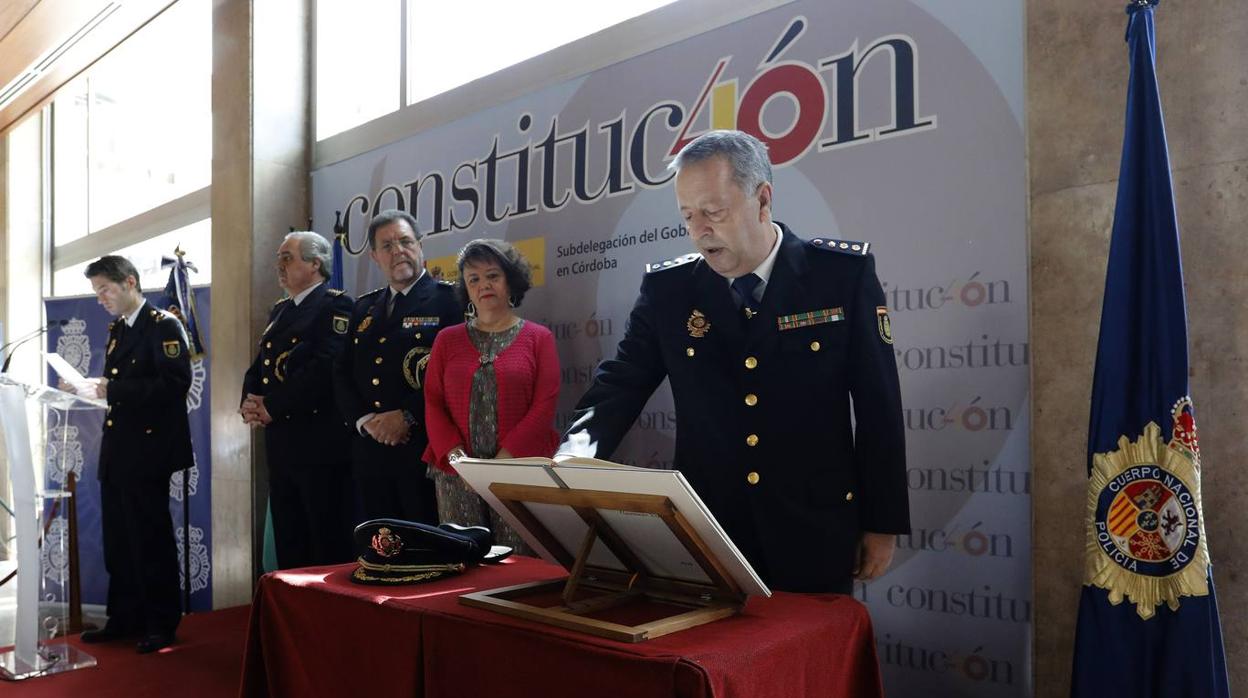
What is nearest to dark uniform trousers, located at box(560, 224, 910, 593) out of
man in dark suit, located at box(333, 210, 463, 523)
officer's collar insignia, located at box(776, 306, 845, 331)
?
officer's collar insignia, located at box(776, 306, 845, 331)

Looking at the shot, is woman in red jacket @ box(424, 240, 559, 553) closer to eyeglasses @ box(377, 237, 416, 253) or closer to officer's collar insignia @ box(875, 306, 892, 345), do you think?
eyeglasses @ box(377, 237, 416, 253)

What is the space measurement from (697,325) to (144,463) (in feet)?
9.98

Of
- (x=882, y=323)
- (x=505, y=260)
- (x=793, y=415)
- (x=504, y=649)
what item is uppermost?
(x=505, y=260)

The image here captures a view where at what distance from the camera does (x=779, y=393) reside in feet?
6.53

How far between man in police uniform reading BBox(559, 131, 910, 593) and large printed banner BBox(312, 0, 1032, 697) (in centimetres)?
64

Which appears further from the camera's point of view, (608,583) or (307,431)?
(307,431)

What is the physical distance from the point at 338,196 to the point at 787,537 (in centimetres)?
394

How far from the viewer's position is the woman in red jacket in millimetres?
3213

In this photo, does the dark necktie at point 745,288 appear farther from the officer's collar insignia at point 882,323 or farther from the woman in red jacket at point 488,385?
the woman in red jacket at point 488,385

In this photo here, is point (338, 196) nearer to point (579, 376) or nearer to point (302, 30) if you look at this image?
point (302, 30)

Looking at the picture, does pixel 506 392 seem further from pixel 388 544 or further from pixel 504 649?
pixel 504 649

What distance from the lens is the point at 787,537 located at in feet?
6.34

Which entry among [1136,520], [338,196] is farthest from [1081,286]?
[338,196]

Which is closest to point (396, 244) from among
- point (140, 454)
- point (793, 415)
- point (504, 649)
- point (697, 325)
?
point (140, 454)
